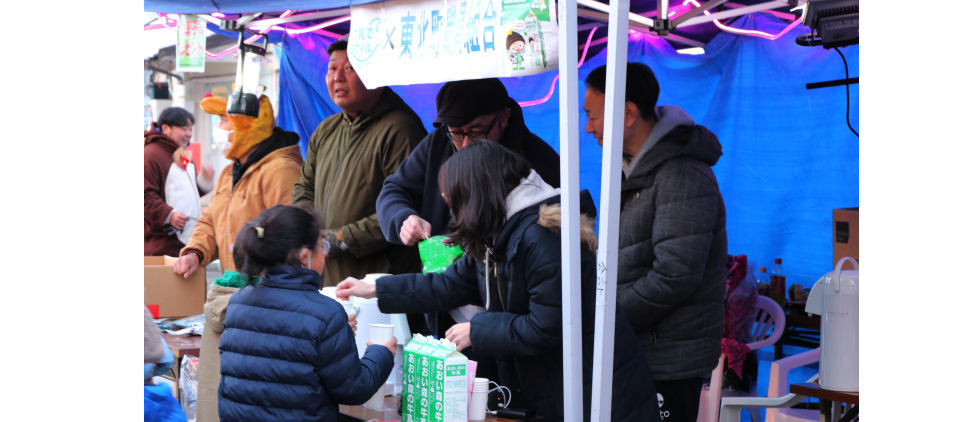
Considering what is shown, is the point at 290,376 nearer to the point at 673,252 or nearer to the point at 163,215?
the point at 673,252

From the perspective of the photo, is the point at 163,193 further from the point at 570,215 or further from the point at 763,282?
the point at 570,215

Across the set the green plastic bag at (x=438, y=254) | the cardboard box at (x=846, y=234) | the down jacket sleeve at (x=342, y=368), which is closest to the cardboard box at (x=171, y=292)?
the green plastic bag at (x=438, y=254)

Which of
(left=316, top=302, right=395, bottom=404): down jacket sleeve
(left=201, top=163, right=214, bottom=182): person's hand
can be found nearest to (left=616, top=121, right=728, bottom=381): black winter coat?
(left=316, top=302, right=395, bottom=404): down jacket sleeve

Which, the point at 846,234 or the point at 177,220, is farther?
the point at 177,220

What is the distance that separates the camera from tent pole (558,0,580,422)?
194 cm

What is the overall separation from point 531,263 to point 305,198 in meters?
2.35

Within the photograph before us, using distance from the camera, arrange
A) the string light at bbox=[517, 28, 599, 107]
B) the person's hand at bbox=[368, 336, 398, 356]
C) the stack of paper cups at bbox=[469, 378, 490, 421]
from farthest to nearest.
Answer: the string light at bbox=[517, 28, 599, 107]
the person's hand at bbox=[368, 336, 398, 356]
the stack of paper cups at bbox=[469, 378, 490, 421]

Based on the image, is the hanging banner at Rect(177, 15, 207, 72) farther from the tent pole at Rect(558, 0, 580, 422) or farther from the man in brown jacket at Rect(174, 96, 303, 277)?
the tent pole at Rect(558, 0, 580, 422)

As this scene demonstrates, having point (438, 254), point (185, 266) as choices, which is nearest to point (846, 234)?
point (438, 254)

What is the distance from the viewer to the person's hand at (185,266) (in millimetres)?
4125

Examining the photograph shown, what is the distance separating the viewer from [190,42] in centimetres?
435

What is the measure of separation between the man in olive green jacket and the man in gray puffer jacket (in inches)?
50.5

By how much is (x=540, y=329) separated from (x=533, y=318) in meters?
0.03
